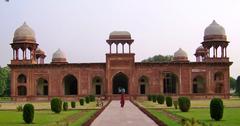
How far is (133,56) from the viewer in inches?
1574

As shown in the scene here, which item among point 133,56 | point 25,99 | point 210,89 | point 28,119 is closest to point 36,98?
point 25,99

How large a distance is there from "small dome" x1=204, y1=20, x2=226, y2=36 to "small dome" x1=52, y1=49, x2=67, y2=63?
48.0 ft

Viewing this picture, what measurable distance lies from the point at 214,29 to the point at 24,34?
55.4 ft

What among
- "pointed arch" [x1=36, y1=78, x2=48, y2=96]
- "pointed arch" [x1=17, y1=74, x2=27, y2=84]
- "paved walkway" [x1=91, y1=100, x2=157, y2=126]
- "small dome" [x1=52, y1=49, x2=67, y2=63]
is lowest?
"paved walkway" [x1=91, y1=100, x2=157, y2=126]

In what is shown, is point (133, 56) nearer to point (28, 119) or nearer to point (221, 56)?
point (221, 56)

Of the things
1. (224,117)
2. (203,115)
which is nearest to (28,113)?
(203,115)

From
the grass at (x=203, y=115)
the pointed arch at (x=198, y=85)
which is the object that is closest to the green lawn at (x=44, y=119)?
the grass at (x=203, y=115)

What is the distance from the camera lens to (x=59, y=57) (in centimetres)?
4784

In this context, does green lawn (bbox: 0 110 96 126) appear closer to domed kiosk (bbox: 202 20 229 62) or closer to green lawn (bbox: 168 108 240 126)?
green lawn (bbox: 168 108 240 126)

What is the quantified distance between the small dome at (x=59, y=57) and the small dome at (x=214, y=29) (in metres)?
14.6

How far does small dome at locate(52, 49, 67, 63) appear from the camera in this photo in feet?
156

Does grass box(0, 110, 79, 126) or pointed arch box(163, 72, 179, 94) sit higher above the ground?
pointed arch box(163, 72, 179, 94)

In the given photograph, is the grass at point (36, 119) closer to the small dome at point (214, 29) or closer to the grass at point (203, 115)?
the grass at point (203, 115)

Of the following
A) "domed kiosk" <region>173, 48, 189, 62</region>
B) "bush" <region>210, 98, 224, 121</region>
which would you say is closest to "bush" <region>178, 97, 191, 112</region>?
"bush" <region>210, 98, 224, 121</region>
